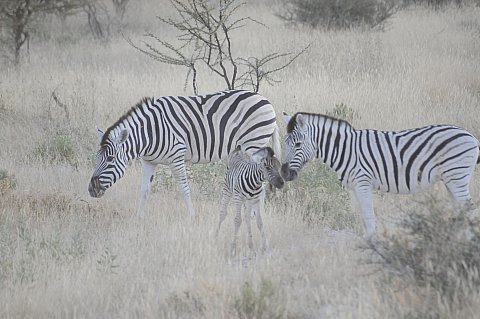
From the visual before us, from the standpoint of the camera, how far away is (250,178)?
23.2 ft

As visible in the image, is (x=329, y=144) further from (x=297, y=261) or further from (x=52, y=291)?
(x=52, y=291)

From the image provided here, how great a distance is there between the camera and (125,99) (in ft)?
46.9

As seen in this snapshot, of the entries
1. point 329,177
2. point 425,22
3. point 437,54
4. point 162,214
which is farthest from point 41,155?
point 425,22

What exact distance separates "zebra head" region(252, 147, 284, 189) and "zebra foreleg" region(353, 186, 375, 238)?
31.0 inches

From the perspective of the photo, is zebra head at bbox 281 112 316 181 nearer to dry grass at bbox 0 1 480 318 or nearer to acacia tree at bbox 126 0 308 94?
dry grass at bbox 0 1 480 318

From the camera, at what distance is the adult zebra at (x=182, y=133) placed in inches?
318

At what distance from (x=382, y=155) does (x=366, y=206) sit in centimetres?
57

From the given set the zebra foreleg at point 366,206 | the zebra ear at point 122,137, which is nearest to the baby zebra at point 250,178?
the zebra foreleg at point 366,206

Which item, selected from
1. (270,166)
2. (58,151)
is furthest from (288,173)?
(58,151)

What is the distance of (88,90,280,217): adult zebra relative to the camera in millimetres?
8070

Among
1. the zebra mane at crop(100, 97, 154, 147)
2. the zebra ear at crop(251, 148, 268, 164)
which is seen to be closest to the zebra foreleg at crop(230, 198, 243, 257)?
the zebra ear at crop(251, 148, 268, 164)

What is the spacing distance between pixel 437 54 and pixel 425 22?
5541mm

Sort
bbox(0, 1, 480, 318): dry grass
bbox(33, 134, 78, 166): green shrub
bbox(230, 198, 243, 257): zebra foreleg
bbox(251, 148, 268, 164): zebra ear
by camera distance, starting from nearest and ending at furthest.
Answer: bbox(0, 1, 480, 318): dry grass < bbox(251, 148, 268, 164): zebra ear < bbox(230, 198, 243, 257): zebra foreleg < bbox(33, 134, 78, 166): green shrub

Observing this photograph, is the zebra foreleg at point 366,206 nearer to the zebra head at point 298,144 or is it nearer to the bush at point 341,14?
the zebra head at point 298,144
